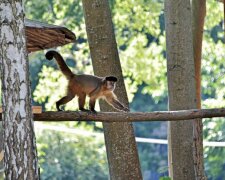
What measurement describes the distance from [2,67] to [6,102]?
0.80ft

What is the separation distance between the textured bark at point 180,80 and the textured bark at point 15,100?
9.36 ft

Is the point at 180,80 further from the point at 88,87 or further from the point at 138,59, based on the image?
the point at 138,59

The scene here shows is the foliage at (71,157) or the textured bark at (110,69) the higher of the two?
the textured bark at (110,69)

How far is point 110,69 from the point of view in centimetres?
786

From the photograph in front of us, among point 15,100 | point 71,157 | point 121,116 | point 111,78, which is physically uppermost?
point 111,78

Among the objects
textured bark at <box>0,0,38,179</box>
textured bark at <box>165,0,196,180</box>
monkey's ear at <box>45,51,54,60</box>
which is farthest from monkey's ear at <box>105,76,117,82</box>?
textured bark at <box>0,0,38,179</box>

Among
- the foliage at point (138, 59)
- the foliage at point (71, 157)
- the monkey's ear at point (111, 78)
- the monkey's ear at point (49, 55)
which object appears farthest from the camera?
the foliage at point (71, 157)

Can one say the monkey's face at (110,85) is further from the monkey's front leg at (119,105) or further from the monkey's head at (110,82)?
the monkey's front leg at (119,105)

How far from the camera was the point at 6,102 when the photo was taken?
5371mm

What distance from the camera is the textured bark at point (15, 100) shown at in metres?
5.35

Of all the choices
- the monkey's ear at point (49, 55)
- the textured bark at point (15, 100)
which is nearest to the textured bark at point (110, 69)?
the monkey's ear at point (49, 55)

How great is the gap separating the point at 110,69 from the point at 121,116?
5.50 feet

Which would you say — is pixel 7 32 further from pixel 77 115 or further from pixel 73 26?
pixel 73 26

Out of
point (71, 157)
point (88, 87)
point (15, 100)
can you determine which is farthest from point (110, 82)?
point (71, 157)
